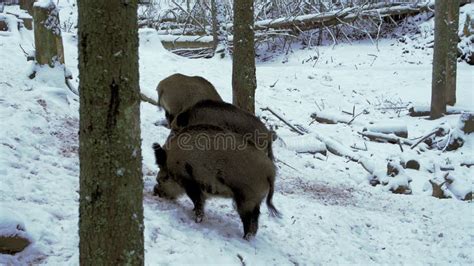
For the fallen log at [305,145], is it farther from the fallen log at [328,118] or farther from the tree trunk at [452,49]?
the tree trunk at [452,49]

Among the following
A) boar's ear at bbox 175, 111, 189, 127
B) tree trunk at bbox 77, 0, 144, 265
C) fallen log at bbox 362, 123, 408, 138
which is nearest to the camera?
tree trunk at bbox 77, 0, 144, 265

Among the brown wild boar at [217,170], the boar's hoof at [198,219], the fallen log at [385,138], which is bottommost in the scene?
the fallen log at [385,138]

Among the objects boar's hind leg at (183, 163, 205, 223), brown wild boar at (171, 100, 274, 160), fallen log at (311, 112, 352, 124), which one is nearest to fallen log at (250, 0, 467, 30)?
fallen log at (311, 112, 352, 124)

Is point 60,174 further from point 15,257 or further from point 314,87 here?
point 314,87

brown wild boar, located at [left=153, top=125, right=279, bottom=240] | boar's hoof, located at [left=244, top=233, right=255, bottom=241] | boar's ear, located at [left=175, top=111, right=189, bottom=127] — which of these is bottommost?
boar's hoof, located at [left=244, top=233, right=255, bottom=241]

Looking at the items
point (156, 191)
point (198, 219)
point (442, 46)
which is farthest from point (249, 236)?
point (442, 46)

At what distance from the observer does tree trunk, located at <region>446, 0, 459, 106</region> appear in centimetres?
1220

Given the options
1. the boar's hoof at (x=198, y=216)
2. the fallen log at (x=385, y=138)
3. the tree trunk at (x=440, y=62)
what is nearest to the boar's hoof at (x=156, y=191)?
the boar's hoof at (x=198, y=216)

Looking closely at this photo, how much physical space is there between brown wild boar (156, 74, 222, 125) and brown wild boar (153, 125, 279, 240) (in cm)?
192

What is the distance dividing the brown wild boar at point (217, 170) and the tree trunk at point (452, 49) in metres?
9.25

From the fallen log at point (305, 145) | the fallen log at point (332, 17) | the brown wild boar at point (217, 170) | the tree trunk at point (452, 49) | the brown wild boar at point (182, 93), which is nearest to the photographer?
the brown wild boar at point (217, 170)

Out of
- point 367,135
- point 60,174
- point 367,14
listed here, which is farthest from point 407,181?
point 367,14

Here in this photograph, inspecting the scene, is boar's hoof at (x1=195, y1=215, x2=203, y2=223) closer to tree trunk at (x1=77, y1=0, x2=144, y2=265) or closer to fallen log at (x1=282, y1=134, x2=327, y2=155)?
tree trunk at (x1=77, y1=0, x2=144, y2=265)

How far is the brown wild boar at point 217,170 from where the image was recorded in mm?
4727
